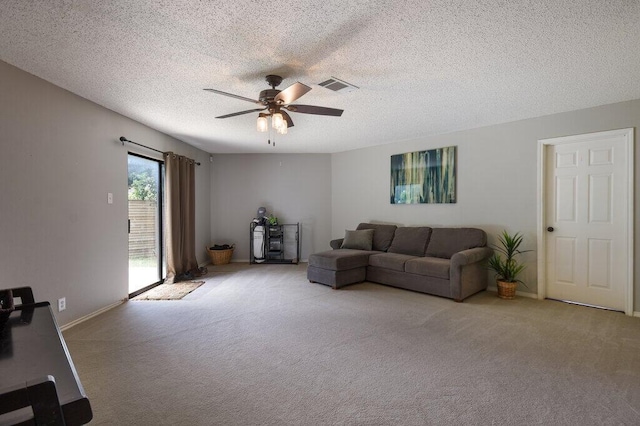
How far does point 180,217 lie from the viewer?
518 centimetres

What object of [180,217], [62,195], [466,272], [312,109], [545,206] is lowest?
[466,272]

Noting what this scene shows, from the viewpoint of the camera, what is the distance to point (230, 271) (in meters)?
5.76

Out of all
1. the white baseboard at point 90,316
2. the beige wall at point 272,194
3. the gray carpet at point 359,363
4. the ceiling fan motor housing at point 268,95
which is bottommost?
the gray carpet at point 359,363

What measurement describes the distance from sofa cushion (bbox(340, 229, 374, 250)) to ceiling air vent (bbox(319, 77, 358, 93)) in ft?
9.73

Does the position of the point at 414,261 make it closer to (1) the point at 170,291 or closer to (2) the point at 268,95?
(2) the point at 268,95

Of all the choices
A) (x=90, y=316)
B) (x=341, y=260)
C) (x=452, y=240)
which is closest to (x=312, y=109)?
(x=341, y=260)

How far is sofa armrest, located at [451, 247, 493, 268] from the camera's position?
3803 millimetres

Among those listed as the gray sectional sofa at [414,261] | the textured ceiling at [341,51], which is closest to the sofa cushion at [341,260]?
the gray sectional sofa at [414,261]

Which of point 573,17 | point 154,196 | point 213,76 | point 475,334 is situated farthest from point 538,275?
point 154,196

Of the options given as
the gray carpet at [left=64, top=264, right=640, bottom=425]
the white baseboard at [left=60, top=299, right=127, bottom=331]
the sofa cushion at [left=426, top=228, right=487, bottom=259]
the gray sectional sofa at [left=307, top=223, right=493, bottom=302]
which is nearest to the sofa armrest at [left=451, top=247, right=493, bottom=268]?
the gray sectional sofa at [left=307, top=223, right=493, bottom=302]

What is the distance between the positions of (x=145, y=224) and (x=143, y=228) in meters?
0.08

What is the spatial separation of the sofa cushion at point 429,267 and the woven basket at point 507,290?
724mm

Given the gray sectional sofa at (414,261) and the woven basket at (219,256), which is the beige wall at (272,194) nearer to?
the woven basket at (219,256)

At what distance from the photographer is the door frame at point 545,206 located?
3.38 m
